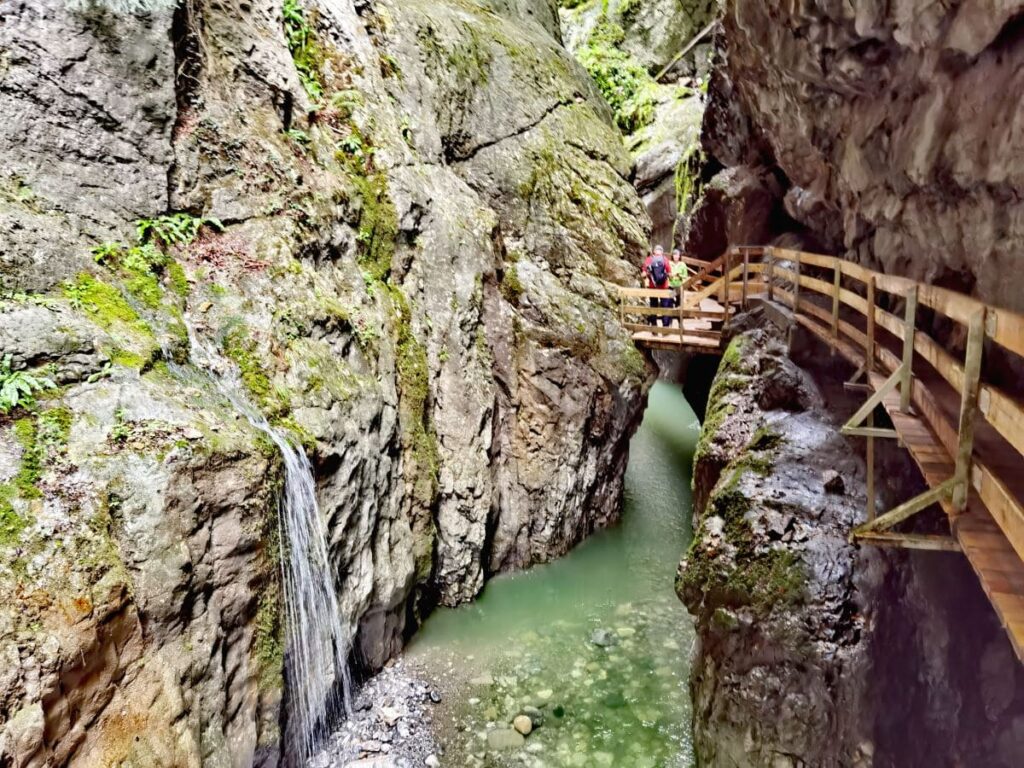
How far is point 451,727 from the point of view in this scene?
7691 millimetres

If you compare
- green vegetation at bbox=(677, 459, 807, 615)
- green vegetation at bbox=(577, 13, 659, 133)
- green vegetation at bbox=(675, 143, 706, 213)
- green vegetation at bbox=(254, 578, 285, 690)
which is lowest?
green vegetation at bbox=(254, 578, 285, 690)

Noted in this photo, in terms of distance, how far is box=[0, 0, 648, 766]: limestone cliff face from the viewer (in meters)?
5.36

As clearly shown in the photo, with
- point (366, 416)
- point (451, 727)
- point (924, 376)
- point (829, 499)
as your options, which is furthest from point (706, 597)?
point (366, 416)

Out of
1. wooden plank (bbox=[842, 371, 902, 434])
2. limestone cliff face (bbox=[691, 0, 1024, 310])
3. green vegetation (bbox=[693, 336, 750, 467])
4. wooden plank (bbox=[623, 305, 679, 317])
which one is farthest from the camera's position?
wooden plank (bbox=[623, 305, 679, 317])

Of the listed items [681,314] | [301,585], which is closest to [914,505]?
[301,585]

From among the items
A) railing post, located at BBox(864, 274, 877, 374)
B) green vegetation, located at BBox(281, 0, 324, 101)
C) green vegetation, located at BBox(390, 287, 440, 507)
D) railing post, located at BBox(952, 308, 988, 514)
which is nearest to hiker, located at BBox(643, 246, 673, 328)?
green vegetation, located at BBox(390, 287, 440, 507)

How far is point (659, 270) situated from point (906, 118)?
25.3 feet

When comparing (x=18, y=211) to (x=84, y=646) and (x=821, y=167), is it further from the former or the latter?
(x=821, y=167)

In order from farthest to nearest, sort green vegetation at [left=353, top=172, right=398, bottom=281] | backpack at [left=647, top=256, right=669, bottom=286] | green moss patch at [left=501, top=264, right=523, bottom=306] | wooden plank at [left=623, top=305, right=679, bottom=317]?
backpack at [left=647, top=256, right=669, bottom=286]
wooden plank at [left=623, top=305, right=679, bottom=317]
green moss patch at [left=501, top=264, right=523, bottom=306]
green vegetation at [left=353, top=172, right=398, bottom=281]

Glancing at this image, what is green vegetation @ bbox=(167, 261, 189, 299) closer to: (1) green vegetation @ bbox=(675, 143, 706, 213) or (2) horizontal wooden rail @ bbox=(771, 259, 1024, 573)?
(2) horizontal wooden rail @ bbox=(771, 259, 1024, 573)

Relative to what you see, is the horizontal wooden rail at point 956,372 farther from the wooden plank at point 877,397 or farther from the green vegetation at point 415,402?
the green vegetation at point 415,402

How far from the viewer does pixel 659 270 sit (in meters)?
13.1

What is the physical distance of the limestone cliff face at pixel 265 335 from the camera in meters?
5.36

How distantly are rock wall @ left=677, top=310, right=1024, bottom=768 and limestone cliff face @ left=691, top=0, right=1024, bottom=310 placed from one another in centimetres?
251
